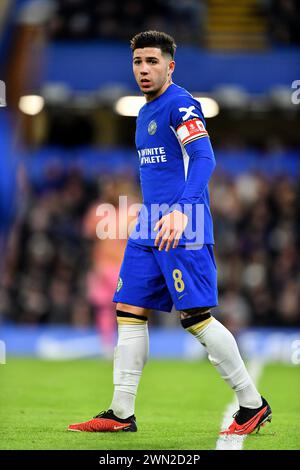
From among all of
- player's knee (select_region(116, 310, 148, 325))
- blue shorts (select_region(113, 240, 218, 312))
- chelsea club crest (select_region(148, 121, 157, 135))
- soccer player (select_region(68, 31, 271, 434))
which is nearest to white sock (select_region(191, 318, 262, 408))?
soccer player (select_region(68, 31, 271, 434))

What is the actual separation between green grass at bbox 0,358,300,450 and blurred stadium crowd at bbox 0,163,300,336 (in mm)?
2505

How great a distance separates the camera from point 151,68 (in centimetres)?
598

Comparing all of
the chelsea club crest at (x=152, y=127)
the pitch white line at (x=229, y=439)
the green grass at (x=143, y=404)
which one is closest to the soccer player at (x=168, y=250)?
the chelsea club crest at (x=152, y=127)

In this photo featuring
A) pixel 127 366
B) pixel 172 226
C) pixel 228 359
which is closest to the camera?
pixel 172 226

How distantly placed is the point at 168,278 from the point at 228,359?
0.58 meters

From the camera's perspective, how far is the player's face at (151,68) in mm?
5984

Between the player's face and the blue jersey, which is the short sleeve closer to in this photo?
the blue jersey

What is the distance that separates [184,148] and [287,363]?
27.2 ft

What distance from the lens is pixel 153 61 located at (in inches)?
236

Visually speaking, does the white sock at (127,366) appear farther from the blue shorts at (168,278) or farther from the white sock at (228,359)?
the white sock at (228,359)

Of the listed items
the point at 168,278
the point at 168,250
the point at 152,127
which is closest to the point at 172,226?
the point at 168,250

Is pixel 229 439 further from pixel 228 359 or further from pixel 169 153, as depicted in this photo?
pixel 169 153

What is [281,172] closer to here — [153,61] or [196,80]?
[196,80]
